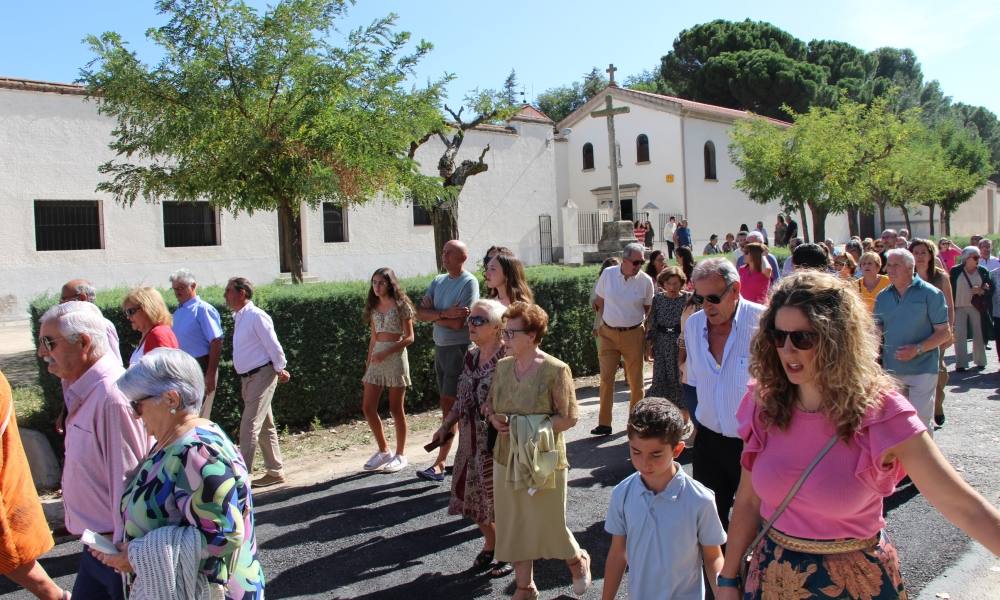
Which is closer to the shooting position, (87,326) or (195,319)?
(87,326)

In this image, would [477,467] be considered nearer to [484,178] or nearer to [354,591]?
[354,591]

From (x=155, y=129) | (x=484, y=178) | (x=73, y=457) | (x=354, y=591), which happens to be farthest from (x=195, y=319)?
(x=484, y=178)

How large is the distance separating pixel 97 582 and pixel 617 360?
236 inches

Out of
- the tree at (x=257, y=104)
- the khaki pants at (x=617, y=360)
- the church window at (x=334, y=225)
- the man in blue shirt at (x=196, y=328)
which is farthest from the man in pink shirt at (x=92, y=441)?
the church window at (x=334, y=225)

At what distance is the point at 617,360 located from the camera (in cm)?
859

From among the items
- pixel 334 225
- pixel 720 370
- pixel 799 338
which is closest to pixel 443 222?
pixel 334 225

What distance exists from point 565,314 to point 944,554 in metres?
7.04

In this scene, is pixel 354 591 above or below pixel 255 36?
below

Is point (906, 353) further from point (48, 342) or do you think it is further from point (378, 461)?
point (48, 342)

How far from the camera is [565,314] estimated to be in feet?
38.6

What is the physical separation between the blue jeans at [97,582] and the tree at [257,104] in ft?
26.7

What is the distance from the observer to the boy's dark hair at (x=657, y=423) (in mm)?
3408

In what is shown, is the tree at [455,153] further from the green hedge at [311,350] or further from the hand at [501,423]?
the hand at [501,423]

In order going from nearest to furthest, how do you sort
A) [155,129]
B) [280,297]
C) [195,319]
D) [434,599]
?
[434,599]
[195,319]
[280,297]
[155,129]
